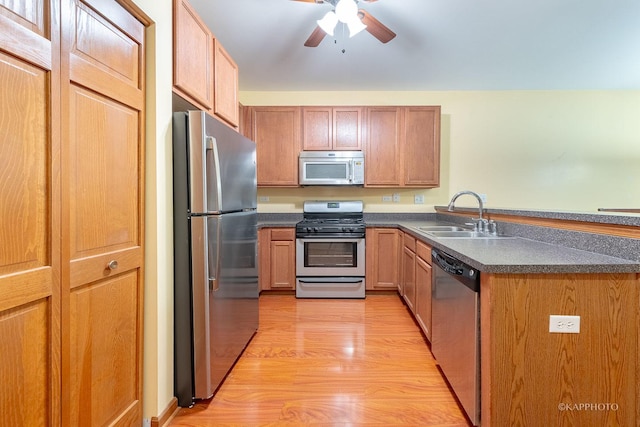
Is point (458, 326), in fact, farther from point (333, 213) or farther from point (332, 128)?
point (332, 128)

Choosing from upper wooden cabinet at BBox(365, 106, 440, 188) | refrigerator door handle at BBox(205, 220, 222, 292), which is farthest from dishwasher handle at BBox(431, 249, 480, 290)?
upper wooden cabinet at BBox(365, 106, 440, 188)

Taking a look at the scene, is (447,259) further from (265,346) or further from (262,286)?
(262,286)

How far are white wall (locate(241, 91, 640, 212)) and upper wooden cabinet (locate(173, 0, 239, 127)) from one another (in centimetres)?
190

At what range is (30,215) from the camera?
94cm

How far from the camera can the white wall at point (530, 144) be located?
3996 mm

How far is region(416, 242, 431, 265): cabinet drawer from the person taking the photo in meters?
2.26

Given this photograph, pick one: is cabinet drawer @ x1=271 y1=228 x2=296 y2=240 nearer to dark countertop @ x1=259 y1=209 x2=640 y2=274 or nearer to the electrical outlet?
dark countertop @ x1=259 y1=209 x2=640 y2=274

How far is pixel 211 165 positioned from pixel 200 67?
2.22ft

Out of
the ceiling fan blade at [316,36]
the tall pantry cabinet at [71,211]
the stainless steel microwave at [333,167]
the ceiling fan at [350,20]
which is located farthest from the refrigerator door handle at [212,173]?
the stainless steel microwave at [333,167]

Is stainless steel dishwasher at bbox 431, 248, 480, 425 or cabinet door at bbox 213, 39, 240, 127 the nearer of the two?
stainless steel dishwasher at bbox 431, 248, 480, 425

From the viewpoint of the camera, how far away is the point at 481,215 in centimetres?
251

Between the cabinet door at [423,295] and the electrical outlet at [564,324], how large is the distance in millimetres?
977

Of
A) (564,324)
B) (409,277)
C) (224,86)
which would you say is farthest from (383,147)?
(564,324)

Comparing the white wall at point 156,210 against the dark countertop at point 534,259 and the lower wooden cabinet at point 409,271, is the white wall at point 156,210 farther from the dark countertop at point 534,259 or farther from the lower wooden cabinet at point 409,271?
the lower wooden cabinet at point 409,271
